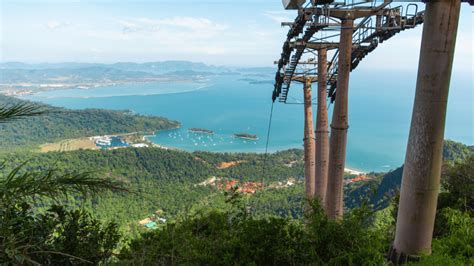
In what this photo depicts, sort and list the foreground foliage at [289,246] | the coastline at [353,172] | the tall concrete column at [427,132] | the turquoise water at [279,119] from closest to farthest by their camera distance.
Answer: the tall concrete column at [427,132] < the foreground foliage at [289,246] < the coastline at [353,172] < the turquoise water at [279,119]

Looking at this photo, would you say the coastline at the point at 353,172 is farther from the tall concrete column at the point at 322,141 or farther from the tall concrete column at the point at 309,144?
the tall concrete column at the point at 322,141

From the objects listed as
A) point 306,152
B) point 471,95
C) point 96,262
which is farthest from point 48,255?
point 471,95

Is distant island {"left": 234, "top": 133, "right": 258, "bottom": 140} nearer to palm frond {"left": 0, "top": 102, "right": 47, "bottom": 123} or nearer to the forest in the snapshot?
the forest

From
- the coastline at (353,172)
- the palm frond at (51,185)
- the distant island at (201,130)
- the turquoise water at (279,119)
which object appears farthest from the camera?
the distant island at (201,130)

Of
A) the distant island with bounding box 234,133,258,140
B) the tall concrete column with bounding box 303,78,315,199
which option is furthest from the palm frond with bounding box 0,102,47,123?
the distant island with bounding box 234,133,258,140

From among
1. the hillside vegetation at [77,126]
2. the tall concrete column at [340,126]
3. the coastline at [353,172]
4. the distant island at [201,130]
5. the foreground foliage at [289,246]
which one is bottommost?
the distant island at [201,130]

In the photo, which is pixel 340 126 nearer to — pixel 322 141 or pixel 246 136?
pixel 322 141

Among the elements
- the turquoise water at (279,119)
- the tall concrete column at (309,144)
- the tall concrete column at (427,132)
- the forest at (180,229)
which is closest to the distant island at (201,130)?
the turquoise water at (279,119)

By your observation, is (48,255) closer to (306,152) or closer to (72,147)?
(306,152)
